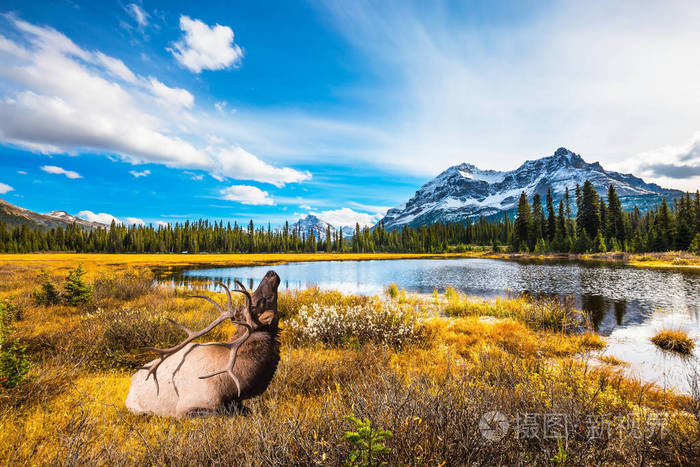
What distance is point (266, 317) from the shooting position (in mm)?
3141

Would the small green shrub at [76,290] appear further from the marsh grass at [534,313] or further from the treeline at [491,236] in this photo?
the treeline at [491,236]

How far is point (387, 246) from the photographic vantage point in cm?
13275

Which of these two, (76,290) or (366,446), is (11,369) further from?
(76,290)

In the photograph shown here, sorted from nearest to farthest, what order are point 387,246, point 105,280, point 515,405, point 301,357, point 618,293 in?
point 515,405, point 301,357, point 105,280, point 618,293, point 387,246

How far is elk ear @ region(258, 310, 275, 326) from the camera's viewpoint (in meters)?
3.12

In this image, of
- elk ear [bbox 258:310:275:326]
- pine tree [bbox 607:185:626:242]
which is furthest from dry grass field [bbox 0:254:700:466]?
pine tree [bbox 607:185:626:242]

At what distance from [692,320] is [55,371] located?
66.0 ft

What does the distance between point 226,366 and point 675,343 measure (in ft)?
41.0

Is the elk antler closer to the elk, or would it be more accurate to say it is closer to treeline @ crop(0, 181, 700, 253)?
the elk

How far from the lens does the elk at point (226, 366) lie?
2.96 meters

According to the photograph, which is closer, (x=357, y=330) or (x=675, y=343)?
(x=357, y=330)

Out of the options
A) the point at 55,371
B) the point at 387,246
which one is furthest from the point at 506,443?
the point at 387,246

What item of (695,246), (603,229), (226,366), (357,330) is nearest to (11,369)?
(226,366)

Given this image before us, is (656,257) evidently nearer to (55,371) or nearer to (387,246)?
(55,371)
